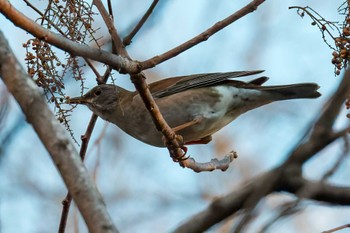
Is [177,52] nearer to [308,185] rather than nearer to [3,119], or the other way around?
[3,119]

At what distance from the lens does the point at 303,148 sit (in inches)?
56.4

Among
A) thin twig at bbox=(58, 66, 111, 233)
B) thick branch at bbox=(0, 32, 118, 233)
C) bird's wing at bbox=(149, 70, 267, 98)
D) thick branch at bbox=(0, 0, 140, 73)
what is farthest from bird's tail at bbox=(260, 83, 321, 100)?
thick branch at bbox=(0, 32, 118, 233)

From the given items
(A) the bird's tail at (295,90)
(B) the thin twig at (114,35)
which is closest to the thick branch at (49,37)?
(B) the thin twig at (114,35)

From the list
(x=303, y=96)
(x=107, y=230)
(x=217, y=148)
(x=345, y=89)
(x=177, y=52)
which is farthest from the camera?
(x=217, y=148)

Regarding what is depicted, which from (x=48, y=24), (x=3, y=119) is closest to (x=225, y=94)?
(x=48, y=24)

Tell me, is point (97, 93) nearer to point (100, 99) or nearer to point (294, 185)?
point (100, 99)

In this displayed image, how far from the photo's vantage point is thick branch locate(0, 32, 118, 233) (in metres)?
1.57

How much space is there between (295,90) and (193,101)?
32.0 inches

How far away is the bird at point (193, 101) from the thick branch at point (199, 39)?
1650 mm

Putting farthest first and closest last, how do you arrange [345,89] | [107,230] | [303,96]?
A: [303,96]
[107,230]
[345,89]

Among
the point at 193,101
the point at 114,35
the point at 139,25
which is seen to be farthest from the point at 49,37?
the point at 193,101

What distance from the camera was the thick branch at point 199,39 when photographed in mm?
3246

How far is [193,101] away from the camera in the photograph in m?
5.35

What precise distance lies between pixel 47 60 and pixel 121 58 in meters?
0.62
